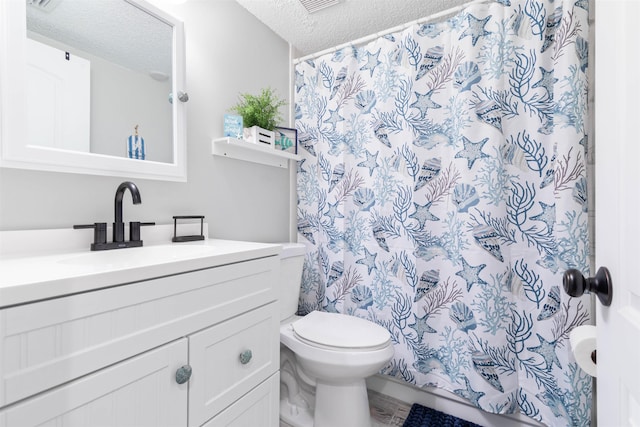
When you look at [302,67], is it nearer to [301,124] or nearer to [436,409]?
[301,124]

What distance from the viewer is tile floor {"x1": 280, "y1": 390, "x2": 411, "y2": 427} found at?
1495mm

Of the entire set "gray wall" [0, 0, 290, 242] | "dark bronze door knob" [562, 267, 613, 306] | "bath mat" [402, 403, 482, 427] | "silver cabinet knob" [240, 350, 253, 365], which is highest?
"gray wall" [0, 0, 290, 242]

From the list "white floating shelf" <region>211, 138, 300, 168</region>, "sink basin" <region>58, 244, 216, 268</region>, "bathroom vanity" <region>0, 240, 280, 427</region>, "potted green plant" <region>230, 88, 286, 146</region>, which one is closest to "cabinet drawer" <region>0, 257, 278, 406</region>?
"bathroom vanity" <region>0, 240, 280, 427</region>

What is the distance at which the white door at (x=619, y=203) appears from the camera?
16.6 inches

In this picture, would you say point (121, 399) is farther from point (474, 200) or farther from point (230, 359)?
point (474, 200)

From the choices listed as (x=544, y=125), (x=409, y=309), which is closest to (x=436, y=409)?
(x=409, y=309)

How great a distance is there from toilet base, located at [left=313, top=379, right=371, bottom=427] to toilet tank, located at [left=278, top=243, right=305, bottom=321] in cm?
41

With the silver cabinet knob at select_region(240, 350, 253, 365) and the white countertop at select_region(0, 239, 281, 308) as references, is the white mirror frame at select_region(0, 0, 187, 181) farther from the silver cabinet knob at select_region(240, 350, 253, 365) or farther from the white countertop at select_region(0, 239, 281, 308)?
the silver cabinet knob at select_region(240, 350, 253, 365)

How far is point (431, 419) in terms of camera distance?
1433 mm

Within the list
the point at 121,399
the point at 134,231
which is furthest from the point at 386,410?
the point at 134,231

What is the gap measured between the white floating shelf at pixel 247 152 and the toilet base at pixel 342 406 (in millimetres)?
1172

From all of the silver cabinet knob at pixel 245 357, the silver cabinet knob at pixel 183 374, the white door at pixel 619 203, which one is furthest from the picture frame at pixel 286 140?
the white door at pixel 619 203

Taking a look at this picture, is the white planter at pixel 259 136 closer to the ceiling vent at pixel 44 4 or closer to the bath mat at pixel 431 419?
the ceiling vent at pixel 44 4

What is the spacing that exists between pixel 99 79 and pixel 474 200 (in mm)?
1570
